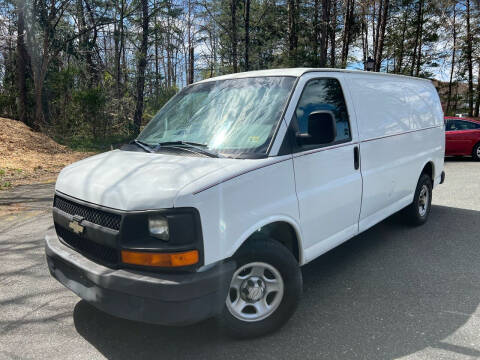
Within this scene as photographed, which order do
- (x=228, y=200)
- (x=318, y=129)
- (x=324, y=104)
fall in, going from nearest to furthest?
(x=228, y=200) < (x=318, y=129) < (x=324, y=104)

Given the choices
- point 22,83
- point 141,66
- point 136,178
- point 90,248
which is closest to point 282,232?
point 136,178

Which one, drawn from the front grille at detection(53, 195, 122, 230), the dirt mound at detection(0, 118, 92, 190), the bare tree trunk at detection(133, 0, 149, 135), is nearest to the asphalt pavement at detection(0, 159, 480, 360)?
the front grille at detection(53, 195, 122, 230)

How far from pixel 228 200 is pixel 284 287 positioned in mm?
905

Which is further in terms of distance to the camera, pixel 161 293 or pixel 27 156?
pixel 27 156

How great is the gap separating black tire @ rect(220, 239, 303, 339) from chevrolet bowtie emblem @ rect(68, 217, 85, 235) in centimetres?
116

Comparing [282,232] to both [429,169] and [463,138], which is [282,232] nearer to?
[429,169]

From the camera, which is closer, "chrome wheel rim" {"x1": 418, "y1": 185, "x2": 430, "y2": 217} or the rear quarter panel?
the rear quarter panel

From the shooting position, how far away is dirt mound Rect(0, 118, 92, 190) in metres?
10.5

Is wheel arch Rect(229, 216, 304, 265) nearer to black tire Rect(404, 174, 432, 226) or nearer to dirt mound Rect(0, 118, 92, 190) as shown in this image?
black tire Rect(404, 174, 432, 226)

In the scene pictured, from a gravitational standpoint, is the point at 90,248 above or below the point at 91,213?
below

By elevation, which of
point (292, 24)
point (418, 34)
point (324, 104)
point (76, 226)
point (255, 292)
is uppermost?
point (418, 34)

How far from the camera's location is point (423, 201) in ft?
20.0

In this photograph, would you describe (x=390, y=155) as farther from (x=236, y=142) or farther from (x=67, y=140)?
(x=67, y=140)

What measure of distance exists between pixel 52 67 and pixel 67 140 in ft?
17.5
